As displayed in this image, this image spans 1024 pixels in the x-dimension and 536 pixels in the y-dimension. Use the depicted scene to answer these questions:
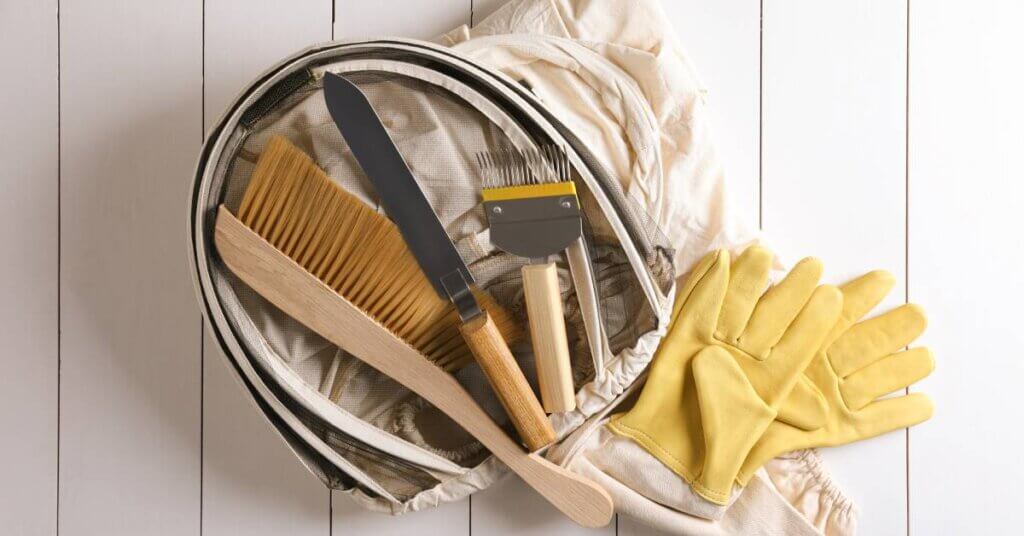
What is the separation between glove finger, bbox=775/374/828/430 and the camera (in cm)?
65

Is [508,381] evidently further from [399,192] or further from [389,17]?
[389,17]

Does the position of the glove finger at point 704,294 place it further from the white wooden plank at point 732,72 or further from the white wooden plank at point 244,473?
the white wooden plank at point 244,473

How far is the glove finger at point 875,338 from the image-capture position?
0.66 metres

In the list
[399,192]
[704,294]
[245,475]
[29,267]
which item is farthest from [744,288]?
[29,267]

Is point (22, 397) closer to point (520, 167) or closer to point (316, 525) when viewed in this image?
point (316, 525)

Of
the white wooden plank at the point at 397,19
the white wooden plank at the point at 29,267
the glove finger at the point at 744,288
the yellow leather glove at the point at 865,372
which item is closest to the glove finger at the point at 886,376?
the yellow leather glove at the point at 865,372

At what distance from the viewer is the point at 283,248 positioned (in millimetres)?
602

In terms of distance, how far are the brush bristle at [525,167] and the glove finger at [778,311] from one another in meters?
0.21

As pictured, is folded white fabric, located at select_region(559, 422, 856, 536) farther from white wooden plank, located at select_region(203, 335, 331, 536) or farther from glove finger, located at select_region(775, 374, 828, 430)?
white wooden plank, located at select_region(203, 335, 331, 536)

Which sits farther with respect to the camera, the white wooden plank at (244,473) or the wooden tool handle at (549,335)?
the white wooden plank at (244,473)

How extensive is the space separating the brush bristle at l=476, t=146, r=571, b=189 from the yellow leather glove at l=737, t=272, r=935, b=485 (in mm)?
282

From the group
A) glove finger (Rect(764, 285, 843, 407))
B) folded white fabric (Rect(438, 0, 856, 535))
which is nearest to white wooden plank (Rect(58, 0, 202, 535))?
folded white fabric (Rect(438, 0, 856, 535))

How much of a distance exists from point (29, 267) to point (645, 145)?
1.84 feet

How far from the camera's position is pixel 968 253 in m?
0.70
